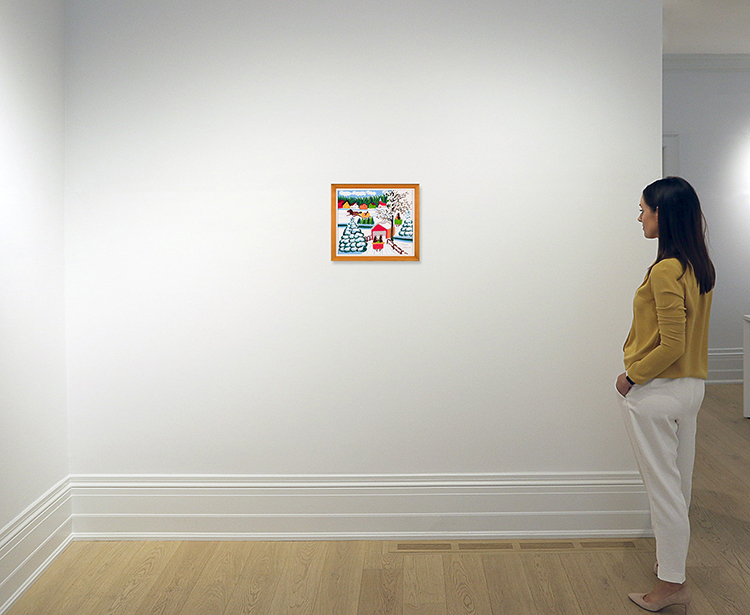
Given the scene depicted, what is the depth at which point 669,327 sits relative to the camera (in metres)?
2.15

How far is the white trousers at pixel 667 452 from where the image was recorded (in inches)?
87.9

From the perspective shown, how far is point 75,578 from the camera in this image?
100 inches

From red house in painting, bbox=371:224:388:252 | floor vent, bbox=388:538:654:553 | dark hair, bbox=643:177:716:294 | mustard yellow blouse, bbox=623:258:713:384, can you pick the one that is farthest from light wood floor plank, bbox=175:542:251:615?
dark hair, bbox=643:177:716:294

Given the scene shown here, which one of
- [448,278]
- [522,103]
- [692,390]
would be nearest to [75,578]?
[448,278]

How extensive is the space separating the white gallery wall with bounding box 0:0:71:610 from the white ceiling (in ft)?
10.7

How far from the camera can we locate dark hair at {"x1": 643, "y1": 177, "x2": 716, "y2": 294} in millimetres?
2182

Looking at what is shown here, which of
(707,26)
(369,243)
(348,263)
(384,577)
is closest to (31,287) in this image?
(348,263)

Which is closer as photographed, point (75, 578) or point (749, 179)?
point (75, 578)

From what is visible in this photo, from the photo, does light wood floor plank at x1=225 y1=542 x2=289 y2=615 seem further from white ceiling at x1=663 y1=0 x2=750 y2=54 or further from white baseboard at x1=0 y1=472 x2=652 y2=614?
white ceiling at x1=663 y1=0 x2=750 y2=54

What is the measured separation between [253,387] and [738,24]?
13.3ft

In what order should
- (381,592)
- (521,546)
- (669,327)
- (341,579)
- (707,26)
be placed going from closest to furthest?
(669,327)
(381,592)
(341,579)
(521,546)
(707,26)

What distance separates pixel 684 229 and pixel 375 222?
1298 mm

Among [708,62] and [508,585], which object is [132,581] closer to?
[508,585]

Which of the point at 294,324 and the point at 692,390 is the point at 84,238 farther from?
the point at 692,390
